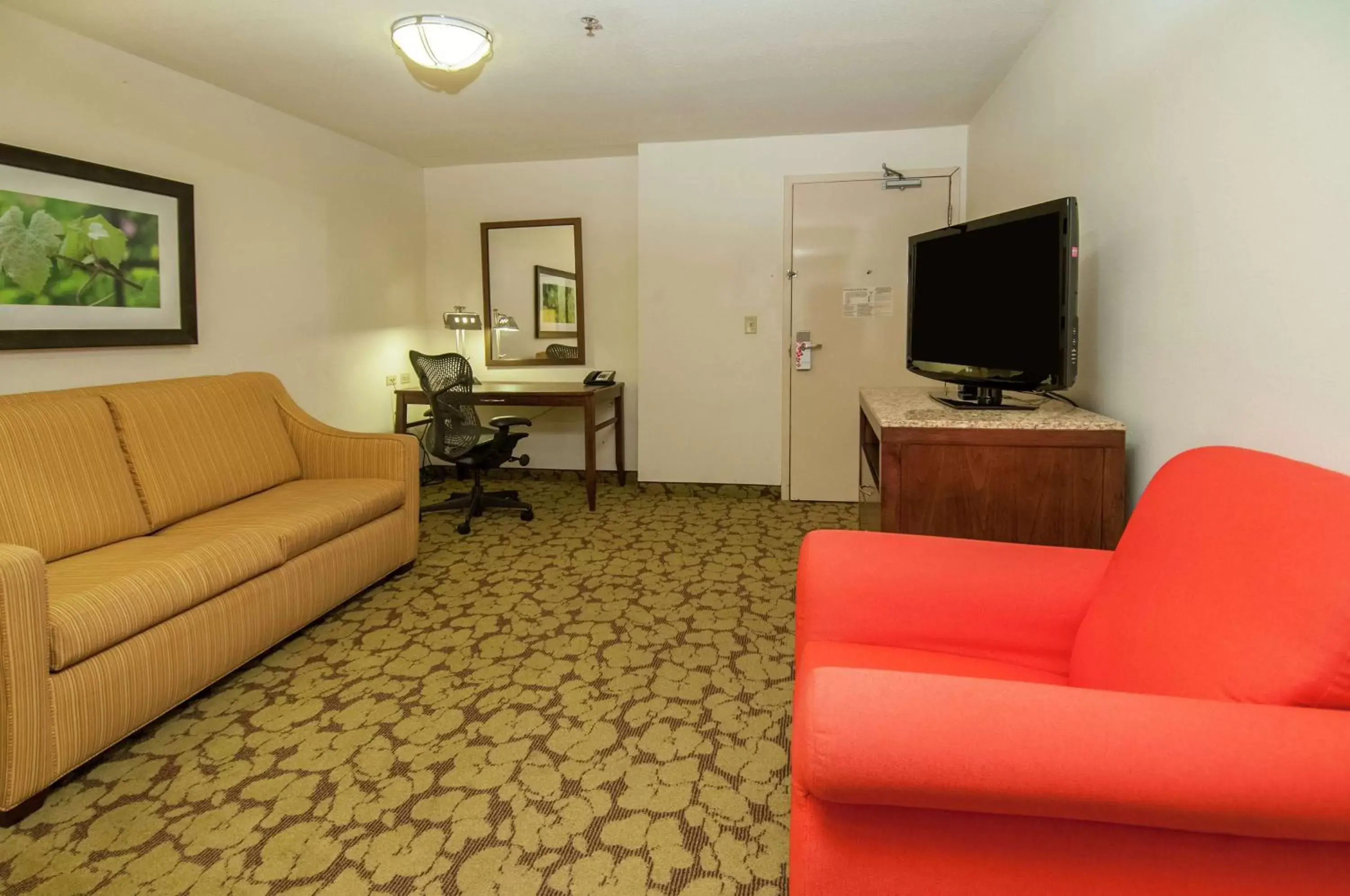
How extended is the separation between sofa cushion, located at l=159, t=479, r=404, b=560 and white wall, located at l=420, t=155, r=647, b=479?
209cm

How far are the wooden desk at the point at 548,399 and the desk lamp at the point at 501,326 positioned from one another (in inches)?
15.8

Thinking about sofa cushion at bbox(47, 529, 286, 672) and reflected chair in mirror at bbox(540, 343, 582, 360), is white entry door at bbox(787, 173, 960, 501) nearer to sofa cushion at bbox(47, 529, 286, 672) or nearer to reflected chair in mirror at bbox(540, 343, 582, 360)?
reflected chair in mirror at bbox(540, 343, 582, 360)

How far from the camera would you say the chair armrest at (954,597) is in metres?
1.48

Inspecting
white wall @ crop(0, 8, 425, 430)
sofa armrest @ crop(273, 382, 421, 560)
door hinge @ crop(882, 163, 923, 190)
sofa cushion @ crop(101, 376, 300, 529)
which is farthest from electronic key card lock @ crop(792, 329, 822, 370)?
sofa cushion @ crop(101, 376, 300, 529)

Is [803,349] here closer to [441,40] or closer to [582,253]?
[582,253]

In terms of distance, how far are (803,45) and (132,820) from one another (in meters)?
3.43

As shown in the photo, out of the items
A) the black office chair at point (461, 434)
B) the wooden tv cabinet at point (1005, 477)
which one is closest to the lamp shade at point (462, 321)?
the black office chair at point (461, 434)

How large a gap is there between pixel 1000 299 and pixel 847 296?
2.34 metres

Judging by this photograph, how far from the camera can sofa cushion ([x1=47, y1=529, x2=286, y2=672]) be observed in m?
1.78

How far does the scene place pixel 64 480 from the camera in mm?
2326

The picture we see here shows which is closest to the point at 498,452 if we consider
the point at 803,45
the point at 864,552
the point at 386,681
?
the point at 386,681

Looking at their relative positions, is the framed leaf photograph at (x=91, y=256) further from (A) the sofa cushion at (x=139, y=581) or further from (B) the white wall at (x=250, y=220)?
(A) the sofa cushion at (x=139, y=581)

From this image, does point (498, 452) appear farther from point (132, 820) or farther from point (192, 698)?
point (132, 820)

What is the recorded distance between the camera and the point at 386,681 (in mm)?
2369
